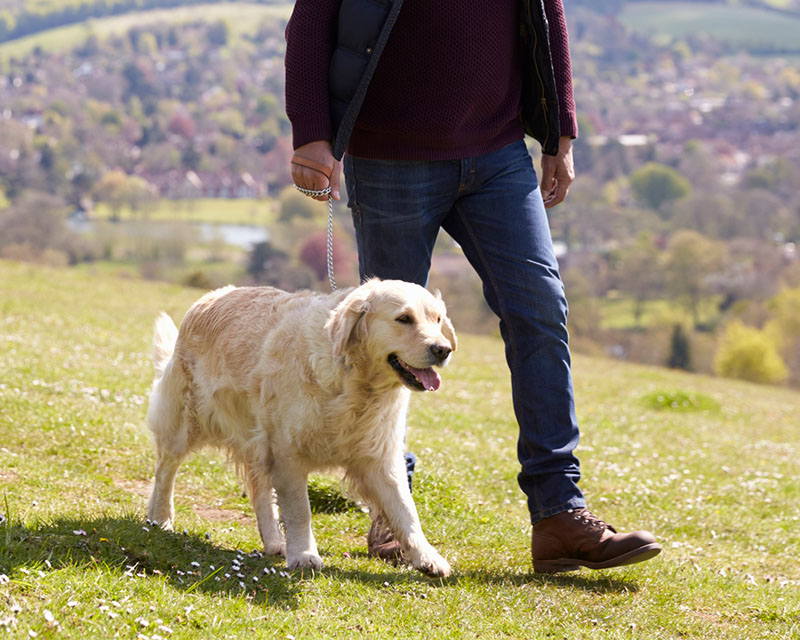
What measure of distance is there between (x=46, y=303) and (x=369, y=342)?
14.8m

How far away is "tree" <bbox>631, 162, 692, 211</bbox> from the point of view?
10394 centimetres

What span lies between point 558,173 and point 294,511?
2.50 metres

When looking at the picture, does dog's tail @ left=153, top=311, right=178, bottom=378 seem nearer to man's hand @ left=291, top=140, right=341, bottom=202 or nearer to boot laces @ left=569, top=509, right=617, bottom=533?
man's hand @ left=291, top=140, right=341, bottom=202

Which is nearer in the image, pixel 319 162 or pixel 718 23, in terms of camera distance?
pixel 319 162

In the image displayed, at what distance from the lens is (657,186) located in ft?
344

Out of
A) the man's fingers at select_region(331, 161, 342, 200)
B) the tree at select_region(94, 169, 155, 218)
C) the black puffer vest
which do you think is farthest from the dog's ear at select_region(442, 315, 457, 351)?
the tree at select_region(94, 169, 155, 218)

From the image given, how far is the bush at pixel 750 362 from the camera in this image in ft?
167

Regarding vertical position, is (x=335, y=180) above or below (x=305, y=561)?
above

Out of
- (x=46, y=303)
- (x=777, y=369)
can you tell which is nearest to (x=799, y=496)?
(x=46, y=303)

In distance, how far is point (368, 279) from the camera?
5.05 m

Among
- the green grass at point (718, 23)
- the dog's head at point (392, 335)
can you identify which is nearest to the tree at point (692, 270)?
the dog's head at point (392, 335)

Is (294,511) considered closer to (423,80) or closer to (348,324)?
(348,324)

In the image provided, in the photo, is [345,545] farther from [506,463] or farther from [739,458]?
[739,458]

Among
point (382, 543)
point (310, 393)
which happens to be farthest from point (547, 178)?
point (382, 543)
